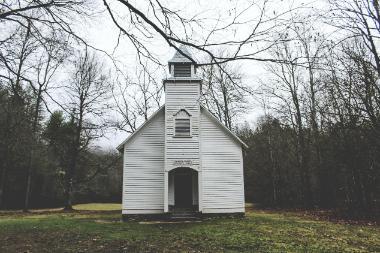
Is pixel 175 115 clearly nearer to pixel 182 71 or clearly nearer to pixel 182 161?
pixel 182 161

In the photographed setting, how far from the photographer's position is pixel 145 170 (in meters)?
19.0

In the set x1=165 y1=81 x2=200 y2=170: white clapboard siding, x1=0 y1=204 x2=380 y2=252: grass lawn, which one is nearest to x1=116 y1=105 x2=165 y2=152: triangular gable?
x1=165 y1=81 x2=200 y2=170: white clapboard siding

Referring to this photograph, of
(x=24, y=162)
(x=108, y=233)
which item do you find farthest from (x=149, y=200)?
(x=24, y=162)

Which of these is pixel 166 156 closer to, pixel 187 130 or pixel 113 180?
pixel 187 130

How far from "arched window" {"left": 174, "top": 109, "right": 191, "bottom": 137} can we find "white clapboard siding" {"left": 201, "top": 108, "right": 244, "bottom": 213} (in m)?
1.20

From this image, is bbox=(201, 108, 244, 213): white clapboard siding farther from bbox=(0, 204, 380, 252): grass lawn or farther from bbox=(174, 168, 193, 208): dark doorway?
bbox=(0, 204, 380, 252): grass lawn

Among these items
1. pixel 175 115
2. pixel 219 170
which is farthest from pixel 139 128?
pixel 219 170

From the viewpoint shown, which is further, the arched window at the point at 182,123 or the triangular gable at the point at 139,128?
the triangular gable at the point at 139,128

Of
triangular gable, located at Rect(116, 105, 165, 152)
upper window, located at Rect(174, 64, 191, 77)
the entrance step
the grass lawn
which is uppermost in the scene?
upper window, located at Rect(174, 64, 191, 77)

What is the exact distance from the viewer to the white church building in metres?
18.5

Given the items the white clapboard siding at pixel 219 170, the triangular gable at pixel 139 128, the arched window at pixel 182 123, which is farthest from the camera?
the triangular gable at pixel 139 128

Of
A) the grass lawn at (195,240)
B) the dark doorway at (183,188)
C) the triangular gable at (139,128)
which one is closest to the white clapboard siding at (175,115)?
the triangular gable at (139,128)

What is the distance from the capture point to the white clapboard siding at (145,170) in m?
18.5

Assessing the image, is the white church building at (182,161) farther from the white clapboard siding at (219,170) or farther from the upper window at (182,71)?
the upper window at (182,71)
